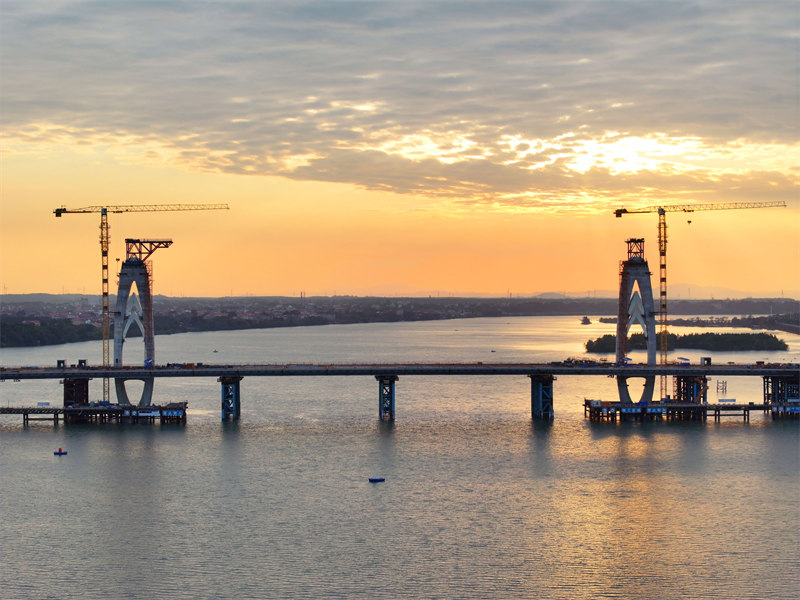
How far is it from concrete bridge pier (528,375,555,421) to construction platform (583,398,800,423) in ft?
10.3

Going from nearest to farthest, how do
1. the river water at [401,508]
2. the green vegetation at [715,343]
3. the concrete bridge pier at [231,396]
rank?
the river water at [401,508] → the concrete bridge pier at [231,396] → the green vegetation at [715,343]

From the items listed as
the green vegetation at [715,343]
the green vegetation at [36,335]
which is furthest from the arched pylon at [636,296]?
the green vegetation at [36,335]

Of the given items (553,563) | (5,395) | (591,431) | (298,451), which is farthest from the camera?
(5,395)

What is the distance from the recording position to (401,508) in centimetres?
4522

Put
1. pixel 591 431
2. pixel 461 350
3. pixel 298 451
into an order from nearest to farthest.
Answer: pixel 298 451 → pixel 591 431 → pixel 461 350

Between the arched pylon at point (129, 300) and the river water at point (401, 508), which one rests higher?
the arched pylon at point (129, 300)

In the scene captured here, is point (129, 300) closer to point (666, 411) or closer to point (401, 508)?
point (401, 508)

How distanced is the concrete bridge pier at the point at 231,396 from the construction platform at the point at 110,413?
2.99 meters

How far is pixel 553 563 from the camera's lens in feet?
123

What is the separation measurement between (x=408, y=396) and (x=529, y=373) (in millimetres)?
19860

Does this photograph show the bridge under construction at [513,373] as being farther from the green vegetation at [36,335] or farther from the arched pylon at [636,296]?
the green vegetation at [36,335]

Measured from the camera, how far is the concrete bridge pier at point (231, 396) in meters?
73.7

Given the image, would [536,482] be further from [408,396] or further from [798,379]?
[408,396]

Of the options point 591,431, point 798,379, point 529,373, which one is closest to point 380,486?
point 591,431
